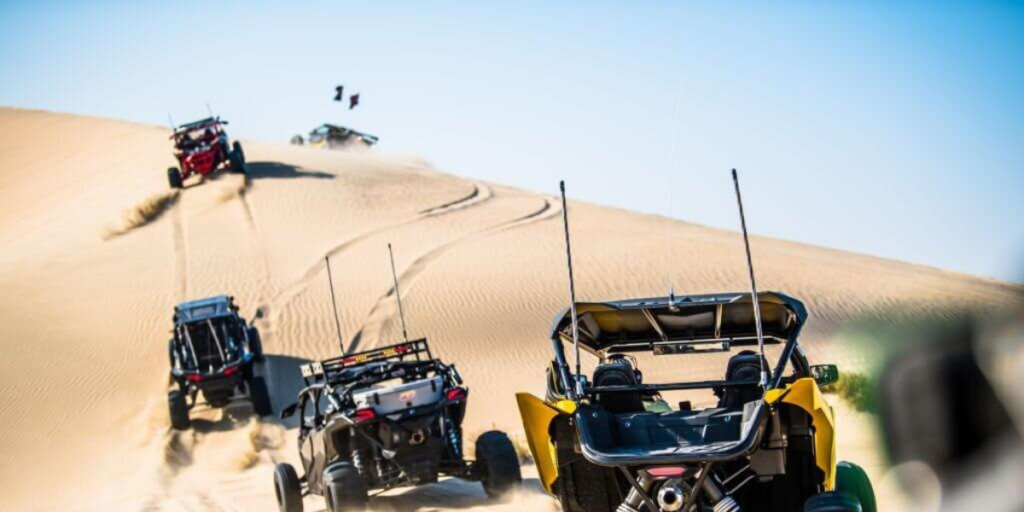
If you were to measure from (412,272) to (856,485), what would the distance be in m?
24.2

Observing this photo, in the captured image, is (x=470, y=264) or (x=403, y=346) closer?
(x=403, y=346)

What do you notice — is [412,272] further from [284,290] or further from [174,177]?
[174,177]

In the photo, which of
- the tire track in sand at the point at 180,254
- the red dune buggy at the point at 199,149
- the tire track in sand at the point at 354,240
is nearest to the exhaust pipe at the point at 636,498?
the tire track in sand at the point at 354,240

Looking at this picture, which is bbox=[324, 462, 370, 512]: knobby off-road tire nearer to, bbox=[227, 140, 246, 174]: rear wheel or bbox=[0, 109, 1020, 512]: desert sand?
bbox=[0, 109, 1020, 512]: desert sand

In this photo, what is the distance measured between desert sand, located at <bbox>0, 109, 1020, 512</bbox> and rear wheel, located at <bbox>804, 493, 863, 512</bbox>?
507 cm

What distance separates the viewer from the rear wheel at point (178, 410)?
1988 cm

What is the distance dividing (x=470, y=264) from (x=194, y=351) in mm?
11975

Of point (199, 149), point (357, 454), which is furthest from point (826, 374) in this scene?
point (199, 149)

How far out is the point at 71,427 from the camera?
67.9 feet

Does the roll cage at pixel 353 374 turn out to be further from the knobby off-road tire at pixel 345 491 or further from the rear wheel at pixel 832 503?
the rear wheel at pixel 832 503

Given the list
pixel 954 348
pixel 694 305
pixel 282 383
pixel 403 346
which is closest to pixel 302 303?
pixel 282 383

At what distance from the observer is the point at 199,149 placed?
1444 inches

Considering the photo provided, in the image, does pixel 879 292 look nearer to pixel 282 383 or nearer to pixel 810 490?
pixel 282 383

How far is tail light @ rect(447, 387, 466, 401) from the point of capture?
37.9 ft
